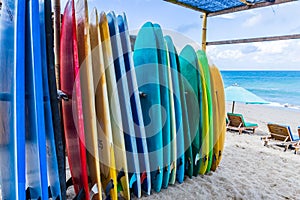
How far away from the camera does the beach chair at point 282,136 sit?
4705 millimetres

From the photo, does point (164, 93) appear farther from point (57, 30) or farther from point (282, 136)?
point (282, 136)

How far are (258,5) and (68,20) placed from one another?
11.3 feet

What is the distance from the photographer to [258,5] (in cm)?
388

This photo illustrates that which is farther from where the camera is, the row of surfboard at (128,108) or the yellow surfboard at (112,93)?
the yellow surfboard at (112,93)

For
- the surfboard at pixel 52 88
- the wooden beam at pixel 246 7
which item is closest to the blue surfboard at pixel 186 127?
the surfboard at pixel 52 88

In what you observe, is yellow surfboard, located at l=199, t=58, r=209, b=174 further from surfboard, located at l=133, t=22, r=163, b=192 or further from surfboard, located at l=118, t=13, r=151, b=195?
surfboard, located at l=118, t=13, r=151, b=195

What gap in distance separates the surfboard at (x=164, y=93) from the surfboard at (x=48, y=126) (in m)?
1.00

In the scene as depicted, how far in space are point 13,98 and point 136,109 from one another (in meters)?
0.93

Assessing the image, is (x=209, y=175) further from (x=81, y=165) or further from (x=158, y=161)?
(x=81, y=165)

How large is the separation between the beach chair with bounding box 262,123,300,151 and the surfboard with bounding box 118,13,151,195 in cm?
373

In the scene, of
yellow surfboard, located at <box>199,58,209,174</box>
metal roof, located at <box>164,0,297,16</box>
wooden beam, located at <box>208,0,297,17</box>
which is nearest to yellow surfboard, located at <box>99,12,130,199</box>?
yellow surfboard, located at <box>199,58,209,174</box>

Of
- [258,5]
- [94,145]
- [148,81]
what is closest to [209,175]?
[148,81]

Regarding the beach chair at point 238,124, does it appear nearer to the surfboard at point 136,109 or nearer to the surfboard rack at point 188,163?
the surfboard rack at point 188,163

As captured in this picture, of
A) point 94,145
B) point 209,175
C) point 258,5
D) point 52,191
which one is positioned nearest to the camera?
point 52,191
